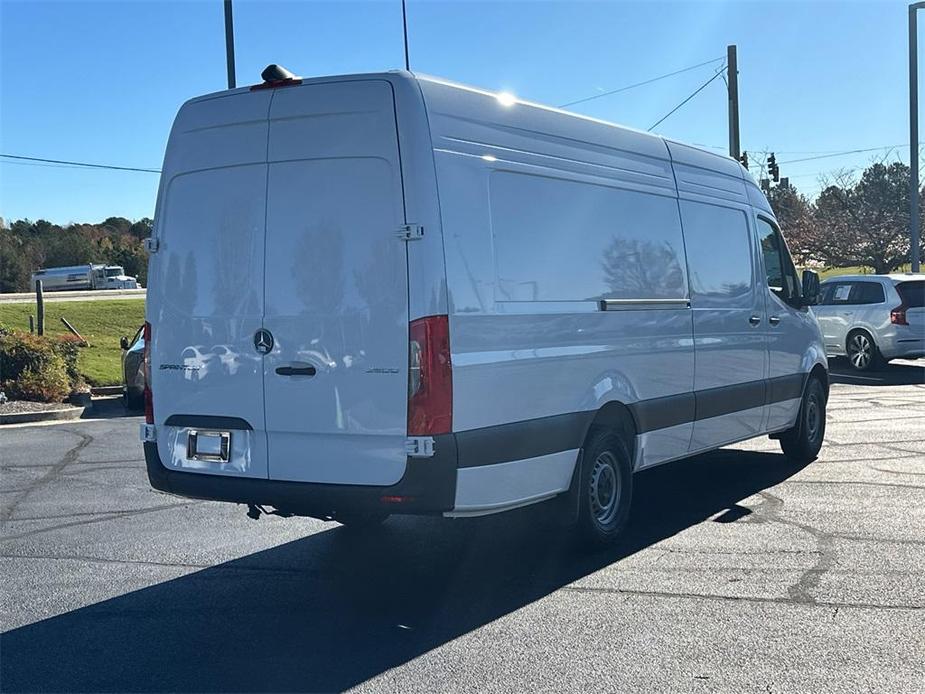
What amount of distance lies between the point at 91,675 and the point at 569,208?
3.66 m

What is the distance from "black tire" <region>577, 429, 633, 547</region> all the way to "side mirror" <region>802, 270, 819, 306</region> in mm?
3469

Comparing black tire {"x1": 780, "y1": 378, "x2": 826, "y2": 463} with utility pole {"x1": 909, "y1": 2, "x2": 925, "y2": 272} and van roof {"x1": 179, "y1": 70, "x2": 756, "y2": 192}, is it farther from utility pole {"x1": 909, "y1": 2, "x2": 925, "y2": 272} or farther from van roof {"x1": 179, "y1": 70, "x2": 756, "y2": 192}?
utility pole {"x1": 909, "y1": 2, "x2": 925, "y2": 272}

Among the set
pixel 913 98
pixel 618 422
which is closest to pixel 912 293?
pixel 913 98

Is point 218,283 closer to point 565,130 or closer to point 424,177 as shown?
point 424,177

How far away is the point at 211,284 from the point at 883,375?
49.6 ft

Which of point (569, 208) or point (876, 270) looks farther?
point (876, 270)

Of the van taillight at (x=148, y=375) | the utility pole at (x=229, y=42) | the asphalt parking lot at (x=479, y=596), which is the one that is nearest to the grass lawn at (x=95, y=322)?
the utility pole at (x=229, y=42)

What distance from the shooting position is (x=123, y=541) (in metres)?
6.83

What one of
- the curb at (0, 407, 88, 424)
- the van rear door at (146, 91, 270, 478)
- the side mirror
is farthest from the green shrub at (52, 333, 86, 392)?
the side mirror

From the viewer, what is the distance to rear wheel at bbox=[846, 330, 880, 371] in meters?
18.0

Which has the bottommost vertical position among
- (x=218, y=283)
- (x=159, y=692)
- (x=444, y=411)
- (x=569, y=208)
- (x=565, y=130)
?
(x=159, y=692)

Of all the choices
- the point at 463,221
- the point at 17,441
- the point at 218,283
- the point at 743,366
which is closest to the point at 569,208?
the point at 463,221

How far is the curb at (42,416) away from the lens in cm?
1379

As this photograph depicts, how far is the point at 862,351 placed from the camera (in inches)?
714
